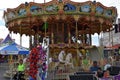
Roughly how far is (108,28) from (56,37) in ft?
16.6

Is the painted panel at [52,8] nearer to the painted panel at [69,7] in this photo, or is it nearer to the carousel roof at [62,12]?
the carousel roof at [62,12]

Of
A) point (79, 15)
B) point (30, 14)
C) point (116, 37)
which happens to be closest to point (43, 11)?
point (30, 14)

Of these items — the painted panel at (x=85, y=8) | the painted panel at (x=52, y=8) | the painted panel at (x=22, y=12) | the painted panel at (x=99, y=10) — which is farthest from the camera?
the painted panel at (x=22, y=12)

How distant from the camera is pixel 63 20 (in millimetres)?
24531

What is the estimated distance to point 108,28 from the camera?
28109 millimetres

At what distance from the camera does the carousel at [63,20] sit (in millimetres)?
22203

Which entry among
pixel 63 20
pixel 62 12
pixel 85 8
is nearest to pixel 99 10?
pixel 85 8

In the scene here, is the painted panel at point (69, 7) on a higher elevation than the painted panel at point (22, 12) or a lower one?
higher

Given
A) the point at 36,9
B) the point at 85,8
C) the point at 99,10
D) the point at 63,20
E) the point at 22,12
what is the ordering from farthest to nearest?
the point at 63,20, the point at 22,12, the point at 99,10, the point at 36,9, the point at 85,8

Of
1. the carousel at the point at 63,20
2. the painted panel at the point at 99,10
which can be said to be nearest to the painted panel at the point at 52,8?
the carousel at the point at 63,20

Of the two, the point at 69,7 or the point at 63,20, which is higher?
the point at 69,7

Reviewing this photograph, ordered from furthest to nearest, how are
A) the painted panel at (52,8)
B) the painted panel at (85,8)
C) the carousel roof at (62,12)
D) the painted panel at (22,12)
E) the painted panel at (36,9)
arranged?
1. the painted panel at (22,12)
2. the painted panel at (36,9)
3. the painted panel at (85,8)
4. the carousel roof at (62,12)
5. the painted panel at (52,8)

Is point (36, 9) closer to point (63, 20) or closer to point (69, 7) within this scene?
point (69, 7)

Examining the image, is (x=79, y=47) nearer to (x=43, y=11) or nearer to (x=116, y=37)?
(x=43, y=11)
